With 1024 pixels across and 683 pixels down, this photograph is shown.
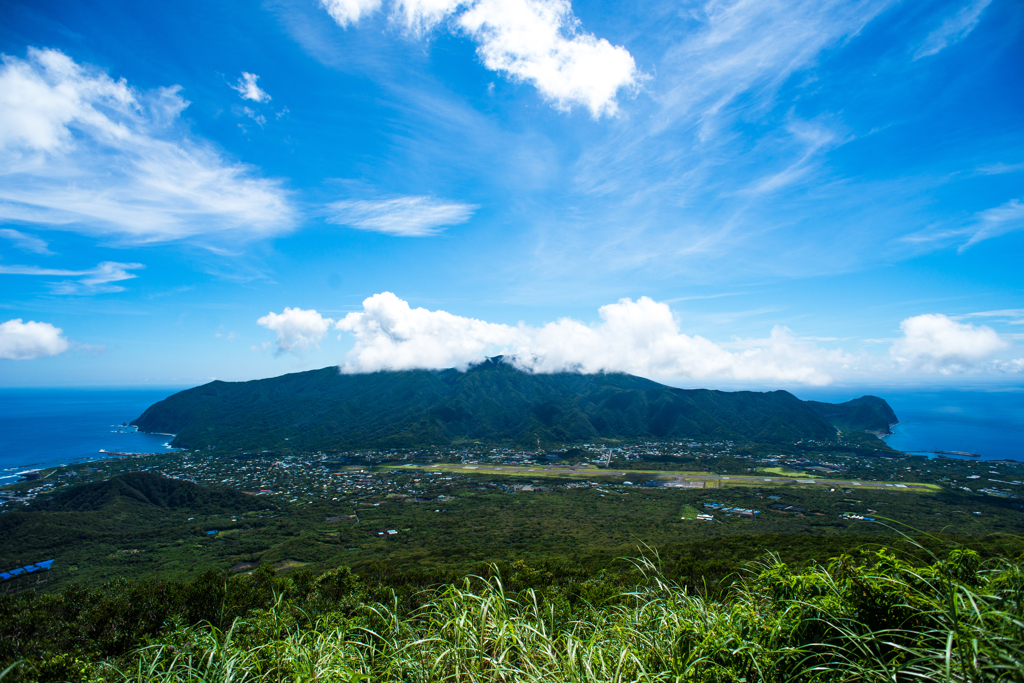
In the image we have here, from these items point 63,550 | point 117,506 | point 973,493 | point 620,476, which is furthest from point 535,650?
point 973,493

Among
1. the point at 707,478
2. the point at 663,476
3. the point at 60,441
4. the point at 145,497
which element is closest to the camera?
the point at 145,497

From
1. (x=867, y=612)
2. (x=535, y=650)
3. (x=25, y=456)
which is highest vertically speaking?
(x=867, y=612)

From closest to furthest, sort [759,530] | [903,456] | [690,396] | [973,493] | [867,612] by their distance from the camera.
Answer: [867,612] < [759,530] < [973,493] < [903,456] < [690,396]

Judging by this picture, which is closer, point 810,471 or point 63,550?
point 63,550

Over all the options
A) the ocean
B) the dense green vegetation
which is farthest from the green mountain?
the dense green vegetation

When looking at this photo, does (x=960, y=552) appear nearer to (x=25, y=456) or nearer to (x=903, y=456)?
(x=903, y=456)

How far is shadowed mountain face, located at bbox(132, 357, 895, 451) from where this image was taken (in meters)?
132

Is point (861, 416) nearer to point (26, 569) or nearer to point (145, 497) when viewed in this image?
point (145, 497)

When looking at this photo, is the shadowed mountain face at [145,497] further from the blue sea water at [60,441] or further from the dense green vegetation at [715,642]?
the dense green vegetation at [715,642]

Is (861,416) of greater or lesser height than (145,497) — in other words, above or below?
above

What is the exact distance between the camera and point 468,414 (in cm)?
16212

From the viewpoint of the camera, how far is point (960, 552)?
16.1 ft

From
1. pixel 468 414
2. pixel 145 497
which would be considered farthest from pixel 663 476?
pixel 468 414

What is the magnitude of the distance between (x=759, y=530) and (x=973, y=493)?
157 ft
